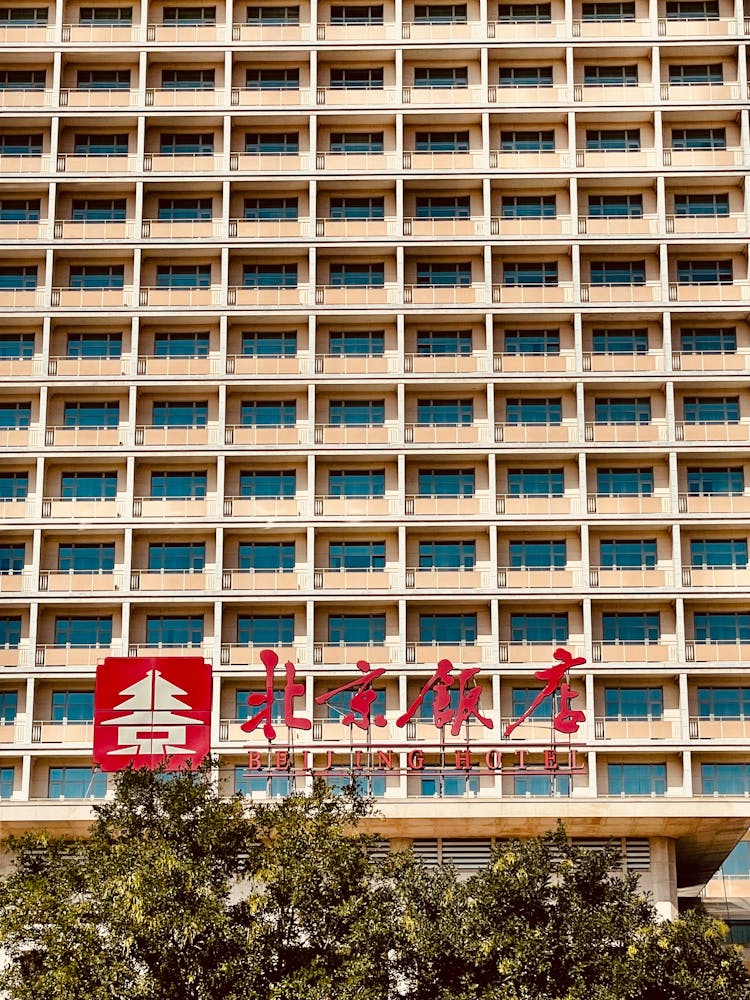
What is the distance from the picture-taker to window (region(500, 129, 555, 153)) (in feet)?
218

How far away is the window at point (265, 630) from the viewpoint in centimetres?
6178

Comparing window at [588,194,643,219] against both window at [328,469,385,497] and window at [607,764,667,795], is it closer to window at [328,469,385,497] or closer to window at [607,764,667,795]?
window at [328,469,385,497]

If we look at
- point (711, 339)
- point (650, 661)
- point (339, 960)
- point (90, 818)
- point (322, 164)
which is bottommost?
point (339, 960)

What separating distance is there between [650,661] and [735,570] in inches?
180

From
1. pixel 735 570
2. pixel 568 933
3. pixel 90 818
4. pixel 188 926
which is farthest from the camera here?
pixel 735 570

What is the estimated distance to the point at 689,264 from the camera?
216ft

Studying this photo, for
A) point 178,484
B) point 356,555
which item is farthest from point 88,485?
point 356,555

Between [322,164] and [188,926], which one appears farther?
[322,164]

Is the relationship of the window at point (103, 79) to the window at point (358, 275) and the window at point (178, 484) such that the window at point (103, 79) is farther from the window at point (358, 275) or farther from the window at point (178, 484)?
the window at point (178, 484)

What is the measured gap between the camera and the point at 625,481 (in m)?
63.3

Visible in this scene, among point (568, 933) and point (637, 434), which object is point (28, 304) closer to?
point (637, 434)

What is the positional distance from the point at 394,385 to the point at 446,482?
4011 mm

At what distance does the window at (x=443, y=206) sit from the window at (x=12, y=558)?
19419 mm

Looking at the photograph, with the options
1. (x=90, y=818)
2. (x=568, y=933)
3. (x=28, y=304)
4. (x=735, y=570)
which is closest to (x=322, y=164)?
(x=28, y=304)
